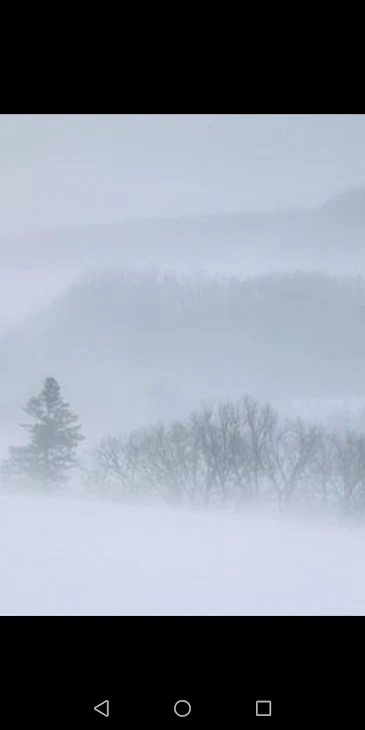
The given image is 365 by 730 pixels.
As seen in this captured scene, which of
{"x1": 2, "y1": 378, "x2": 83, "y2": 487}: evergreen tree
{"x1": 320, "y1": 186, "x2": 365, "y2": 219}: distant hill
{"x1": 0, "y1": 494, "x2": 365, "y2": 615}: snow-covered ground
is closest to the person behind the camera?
{"x1": 0, "y1": 494, "x2": 365, "y2": 615}: snow-covered ground

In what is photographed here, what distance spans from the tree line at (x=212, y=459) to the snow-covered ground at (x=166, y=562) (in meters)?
0.10

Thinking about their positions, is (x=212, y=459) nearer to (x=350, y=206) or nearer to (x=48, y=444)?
(x=48, y=444)

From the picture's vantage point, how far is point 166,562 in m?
3.18

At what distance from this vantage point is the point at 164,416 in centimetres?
341

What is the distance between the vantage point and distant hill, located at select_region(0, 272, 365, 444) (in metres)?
3.42
